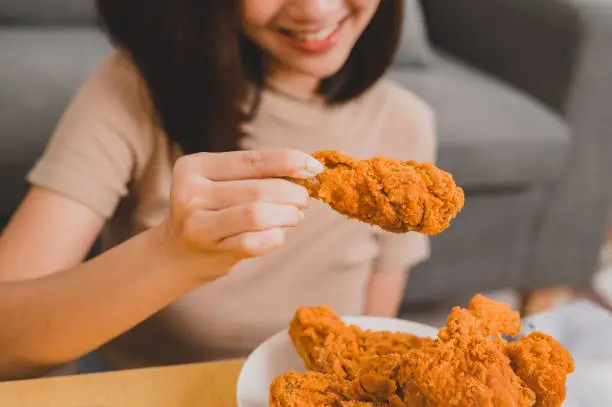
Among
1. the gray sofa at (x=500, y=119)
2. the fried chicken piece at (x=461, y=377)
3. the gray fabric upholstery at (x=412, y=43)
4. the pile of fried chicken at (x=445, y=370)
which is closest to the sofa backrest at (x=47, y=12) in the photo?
the gray sofa at (x=500, y=119)

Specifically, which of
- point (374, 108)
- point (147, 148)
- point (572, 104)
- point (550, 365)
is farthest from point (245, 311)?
point (572, 104)

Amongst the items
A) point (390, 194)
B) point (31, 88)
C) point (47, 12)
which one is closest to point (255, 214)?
point (390, 194)

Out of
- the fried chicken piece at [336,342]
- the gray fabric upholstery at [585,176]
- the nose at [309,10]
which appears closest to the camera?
the fried chicken piece at [336,342]

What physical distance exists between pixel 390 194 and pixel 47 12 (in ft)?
5.01

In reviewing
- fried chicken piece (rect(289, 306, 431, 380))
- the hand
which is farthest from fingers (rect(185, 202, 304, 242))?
fried chicken piece (rect(289, 306, 431, 380))

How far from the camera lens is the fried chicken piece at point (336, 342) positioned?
58 centimetres

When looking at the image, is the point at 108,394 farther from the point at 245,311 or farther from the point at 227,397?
the point at 245,311

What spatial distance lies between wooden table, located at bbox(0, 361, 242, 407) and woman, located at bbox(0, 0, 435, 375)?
0.05 meters

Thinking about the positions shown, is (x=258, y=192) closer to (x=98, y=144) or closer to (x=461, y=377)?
(x=461, y=377)

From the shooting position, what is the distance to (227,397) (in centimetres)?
64

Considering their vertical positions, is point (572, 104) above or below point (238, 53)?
below

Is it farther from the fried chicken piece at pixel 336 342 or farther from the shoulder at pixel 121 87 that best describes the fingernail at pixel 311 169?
the shoulder at pixel 121 87

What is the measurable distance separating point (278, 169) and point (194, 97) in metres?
0.39

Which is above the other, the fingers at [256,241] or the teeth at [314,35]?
the teeth at [314,35]
